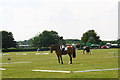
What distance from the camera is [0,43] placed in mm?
141500

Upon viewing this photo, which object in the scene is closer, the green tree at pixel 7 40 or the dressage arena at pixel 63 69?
the dressage arena at pixel 63 69

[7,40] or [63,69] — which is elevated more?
[7,40]

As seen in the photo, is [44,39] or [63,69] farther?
[44,39]

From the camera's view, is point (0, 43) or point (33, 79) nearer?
point (33, 79)

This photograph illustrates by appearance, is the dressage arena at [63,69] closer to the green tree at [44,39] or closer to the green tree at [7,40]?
the green tree at [7,40]

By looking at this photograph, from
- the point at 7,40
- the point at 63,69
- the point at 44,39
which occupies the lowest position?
the point at 63,69

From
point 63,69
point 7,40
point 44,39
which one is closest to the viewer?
point 63,69

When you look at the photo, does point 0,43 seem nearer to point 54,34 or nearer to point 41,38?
point 41,38

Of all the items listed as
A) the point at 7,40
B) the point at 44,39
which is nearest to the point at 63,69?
the point at 7,40

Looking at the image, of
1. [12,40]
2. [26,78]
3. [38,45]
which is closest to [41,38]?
[38,45]

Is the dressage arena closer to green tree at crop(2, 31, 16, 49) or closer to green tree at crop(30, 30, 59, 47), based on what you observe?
green tree at crop(2, 31, 16, 49)

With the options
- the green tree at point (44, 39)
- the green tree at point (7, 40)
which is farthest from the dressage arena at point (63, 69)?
the green tree at point (44, 39)

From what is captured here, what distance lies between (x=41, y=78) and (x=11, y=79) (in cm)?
183

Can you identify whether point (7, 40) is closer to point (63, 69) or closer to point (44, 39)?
point (44, 39)
